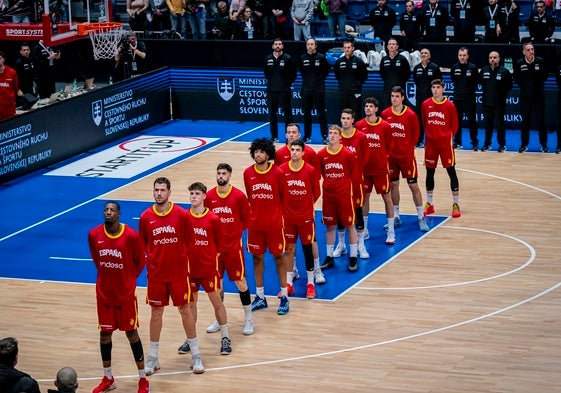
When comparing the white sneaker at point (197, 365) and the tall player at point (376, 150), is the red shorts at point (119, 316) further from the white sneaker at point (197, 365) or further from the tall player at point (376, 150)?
the tall player at point (376, 150)

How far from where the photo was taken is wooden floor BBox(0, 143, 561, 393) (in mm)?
13727

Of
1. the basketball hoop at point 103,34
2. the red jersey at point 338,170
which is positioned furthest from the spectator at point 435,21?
the red jersey at point 338,170

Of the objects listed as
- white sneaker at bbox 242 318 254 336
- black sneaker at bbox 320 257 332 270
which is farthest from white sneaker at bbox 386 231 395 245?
white sneaker at bbox 242 318 254 336

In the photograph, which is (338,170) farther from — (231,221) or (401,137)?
(231,221)

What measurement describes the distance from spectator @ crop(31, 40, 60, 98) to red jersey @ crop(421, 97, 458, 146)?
39.5 ft

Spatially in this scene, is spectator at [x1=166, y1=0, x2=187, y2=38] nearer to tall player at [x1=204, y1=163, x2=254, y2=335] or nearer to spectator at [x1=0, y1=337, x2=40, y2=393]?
tall player at [x1=204, y1=163, x2=254, y2=335]

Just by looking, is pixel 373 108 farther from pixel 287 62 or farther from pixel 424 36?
pixel 424 36

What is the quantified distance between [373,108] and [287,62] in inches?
329

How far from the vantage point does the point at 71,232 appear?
20.6 metres

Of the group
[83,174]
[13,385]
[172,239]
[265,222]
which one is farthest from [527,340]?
[83,174]

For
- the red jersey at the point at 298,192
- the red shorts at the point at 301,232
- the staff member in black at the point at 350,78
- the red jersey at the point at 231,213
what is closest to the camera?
the red jersey at the point at 231,213

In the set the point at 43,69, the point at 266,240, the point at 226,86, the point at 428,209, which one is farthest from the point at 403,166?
the point at 43,69

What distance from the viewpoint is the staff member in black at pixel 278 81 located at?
2672 cm

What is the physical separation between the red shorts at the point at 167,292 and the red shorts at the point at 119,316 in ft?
1.11
